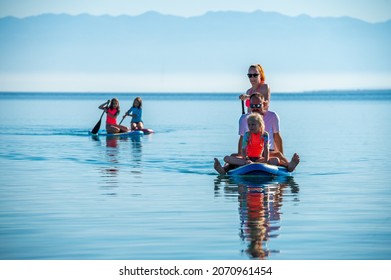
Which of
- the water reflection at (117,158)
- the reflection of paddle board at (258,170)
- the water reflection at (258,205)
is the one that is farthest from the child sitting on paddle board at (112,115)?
the reflection of paddle board at (258,170)

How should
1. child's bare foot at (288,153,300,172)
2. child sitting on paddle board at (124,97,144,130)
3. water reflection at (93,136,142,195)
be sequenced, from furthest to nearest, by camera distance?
child sitting on paddle board at (124,97,144,130)
water reflection at (93,136,142,195)
child's bare foot at (288,153,300,172)

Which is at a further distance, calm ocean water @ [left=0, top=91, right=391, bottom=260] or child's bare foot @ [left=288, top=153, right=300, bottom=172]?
child's bare foot @ [left=288, top=153, right=300, bottom=172]

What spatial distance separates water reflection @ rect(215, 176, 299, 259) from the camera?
13594 millimetres

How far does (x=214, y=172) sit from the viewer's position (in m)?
23.1

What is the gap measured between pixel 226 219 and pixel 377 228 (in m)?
2.28

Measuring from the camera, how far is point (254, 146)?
813 inches

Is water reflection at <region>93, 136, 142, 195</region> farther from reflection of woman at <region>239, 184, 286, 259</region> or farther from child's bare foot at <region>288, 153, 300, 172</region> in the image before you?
child's bare foot at <region>288, 153, 300, 172</region>

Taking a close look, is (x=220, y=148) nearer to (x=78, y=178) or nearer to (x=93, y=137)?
(x=93, y=137)

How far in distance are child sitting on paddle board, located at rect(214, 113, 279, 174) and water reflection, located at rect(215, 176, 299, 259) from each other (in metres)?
0.39

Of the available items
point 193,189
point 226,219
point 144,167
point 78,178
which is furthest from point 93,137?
point 226,219

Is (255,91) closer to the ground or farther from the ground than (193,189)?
farther from the ground

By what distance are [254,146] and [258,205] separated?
145 inches

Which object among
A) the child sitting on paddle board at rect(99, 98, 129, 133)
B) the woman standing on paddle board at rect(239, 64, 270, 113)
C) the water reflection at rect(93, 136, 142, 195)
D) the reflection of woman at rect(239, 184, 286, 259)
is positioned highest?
the woman standing on paddle board at rect(239, 64, 270, 113)

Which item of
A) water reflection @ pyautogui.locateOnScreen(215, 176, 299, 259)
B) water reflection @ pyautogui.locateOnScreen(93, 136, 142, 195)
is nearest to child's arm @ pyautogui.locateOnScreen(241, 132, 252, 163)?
water reflection @ pyautogui.locateOnScreen(215, 176, 299, 259)
